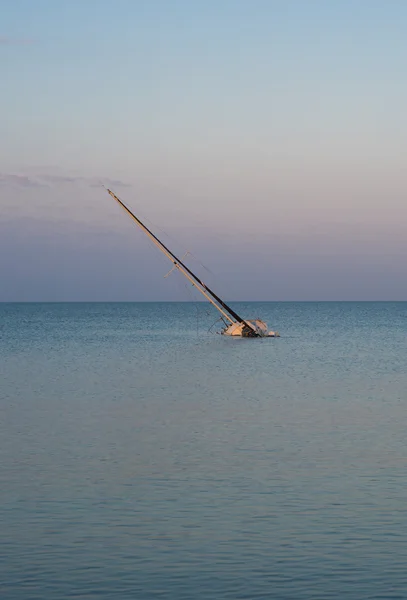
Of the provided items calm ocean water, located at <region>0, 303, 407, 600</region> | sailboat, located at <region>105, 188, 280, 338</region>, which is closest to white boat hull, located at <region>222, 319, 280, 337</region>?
sailboat, located at <region>105, 188, 280, 338</region>

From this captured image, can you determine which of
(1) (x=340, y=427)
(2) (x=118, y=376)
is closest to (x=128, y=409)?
(1) (x=340, y=427)

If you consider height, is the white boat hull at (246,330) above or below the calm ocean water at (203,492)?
above

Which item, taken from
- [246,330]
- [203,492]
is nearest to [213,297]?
[246,330]

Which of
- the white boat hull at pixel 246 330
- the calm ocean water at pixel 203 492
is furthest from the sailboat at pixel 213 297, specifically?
the calm ocean water at pixel 203 492

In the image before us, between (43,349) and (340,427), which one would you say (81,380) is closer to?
(340,427)

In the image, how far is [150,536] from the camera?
18.2m

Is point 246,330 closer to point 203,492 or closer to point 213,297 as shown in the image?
point 213,297

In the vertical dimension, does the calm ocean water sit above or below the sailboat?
below

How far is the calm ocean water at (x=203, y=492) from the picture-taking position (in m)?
15.8

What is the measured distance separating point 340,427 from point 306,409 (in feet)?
18.3

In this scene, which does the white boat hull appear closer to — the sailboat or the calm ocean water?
the sailboat

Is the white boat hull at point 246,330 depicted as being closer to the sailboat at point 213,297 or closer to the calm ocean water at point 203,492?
the sailboat at point 213,297

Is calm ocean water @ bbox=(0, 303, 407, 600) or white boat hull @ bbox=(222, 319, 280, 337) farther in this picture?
white boat hull @ bbox=(222, 319, 280, 337)

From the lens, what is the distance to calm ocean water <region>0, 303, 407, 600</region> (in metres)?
15.8
